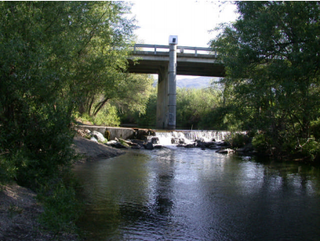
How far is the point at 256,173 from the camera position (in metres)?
13.1

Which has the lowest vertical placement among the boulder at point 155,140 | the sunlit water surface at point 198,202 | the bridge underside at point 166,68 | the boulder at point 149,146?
the sunlit water surface at point 198,202

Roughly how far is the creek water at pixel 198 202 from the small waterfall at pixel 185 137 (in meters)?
10.6

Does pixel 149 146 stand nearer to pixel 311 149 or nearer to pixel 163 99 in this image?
pixel 311 149

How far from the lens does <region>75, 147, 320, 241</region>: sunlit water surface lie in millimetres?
6336

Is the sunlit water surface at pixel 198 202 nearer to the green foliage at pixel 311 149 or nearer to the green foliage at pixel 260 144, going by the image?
the green foliage at pixel 311 149

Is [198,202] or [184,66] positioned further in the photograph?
[184,66]

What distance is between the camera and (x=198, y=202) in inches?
333

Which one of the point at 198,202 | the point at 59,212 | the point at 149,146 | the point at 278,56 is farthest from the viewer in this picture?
the point at 149,146

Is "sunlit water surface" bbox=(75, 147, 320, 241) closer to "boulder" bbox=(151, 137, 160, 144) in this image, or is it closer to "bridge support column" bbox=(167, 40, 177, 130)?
"boulder" bbox=(151, 137, 160, 144)

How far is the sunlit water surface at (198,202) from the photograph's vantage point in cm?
634

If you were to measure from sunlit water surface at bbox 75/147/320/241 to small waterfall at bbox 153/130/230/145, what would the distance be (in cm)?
1069

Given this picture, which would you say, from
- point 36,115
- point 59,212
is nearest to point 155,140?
point 36,115

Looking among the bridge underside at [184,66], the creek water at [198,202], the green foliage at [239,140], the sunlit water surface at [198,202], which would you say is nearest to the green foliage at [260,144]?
the green foliage at [239,140]

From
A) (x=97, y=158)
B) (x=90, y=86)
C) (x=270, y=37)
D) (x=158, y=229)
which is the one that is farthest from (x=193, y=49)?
(x=158, y=229)
